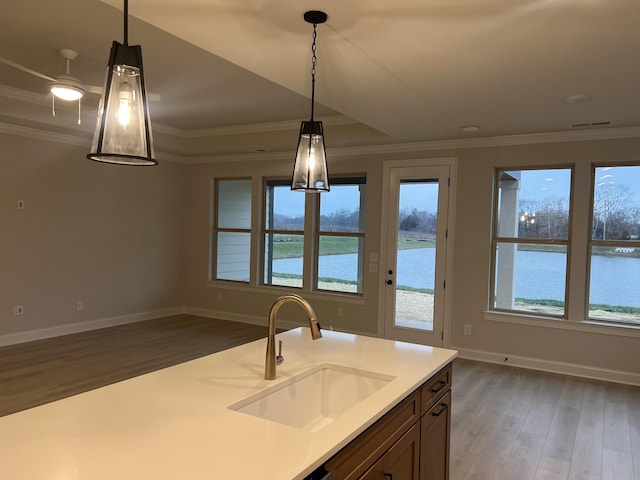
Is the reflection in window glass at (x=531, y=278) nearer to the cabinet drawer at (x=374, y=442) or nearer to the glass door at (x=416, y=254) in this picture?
the glass door at (x=416, y=254)

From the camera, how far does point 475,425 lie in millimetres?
3465

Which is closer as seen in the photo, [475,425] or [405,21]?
[405,21]

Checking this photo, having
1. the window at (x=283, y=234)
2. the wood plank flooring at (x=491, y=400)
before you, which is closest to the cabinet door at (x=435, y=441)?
the wood plank flooring at (x=491, y=400)

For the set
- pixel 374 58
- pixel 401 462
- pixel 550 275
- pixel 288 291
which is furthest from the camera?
pixel 288 291

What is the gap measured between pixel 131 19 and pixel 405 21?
177 centimetres

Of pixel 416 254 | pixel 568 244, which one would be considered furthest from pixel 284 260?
pixel 568 244

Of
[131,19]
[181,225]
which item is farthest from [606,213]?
[181,225]

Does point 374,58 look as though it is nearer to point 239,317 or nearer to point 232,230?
point 232,230

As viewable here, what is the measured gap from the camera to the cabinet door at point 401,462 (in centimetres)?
157

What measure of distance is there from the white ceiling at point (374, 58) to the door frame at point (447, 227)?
1.31 feet

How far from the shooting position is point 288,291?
21.2 feet

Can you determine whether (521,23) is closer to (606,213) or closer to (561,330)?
(606,213)

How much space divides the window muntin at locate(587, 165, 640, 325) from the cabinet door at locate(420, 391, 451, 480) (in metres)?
3.29

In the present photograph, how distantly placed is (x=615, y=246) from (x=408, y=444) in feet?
12.8
